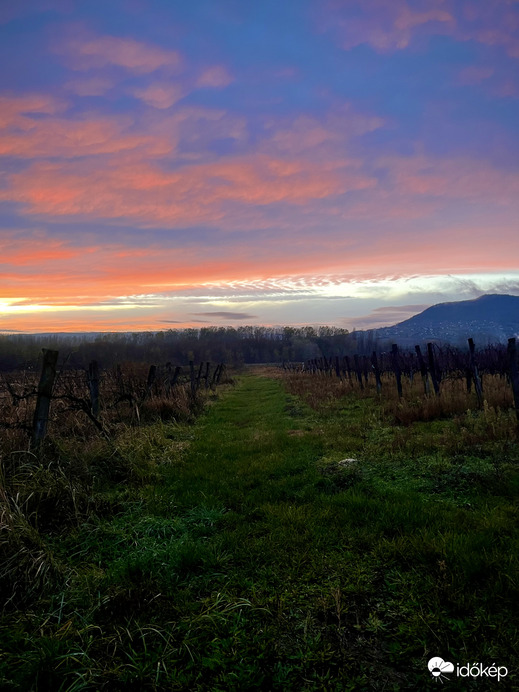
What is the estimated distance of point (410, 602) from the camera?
3002mm

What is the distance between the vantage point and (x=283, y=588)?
3.31 meters

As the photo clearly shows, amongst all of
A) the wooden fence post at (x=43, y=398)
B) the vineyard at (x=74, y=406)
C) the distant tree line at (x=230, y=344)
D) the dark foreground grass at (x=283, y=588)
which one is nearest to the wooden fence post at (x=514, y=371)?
the dark foreground grass at (x=283, y=588)

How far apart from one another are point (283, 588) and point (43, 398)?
A: 483cm

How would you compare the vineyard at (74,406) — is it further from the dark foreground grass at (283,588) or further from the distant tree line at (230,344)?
the distant tree line at (230,344)

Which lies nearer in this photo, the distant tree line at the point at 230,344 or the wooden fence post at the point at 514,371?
the wooden fence post at the point at 514,371

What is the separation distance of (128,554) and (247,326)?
170457 mm

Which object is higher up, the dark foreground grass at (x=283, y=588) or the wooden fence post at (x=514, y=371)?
the wooden fence post at (x=514, y=371)

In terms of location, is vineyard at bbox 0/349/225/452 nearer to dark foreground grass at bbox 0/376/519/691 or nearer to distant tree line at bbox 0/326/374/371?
dark foreground grass at bbox 0/376/519/691

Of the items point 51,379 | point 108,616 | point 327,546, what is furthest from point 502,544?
point 51,379

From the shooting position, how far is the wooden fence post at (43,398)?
5.84 metres

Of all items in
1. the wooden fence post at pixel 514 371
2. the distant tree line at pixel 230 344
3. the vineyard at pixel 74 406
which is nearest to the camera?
the vineyard at pixel 74 406

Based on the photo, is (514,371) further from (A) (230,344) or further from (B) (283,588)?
(A) (230,344)

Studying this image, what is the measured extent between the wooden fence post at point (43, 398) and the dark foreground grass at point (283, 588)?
1800mm

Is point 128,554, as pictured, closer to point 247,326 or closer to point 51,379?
point 51,379
